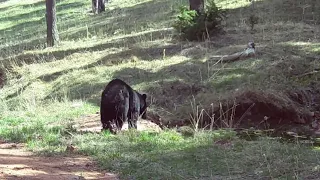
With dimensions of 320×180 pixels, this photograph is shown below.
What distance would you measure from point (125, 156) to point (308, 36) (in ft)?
33.1

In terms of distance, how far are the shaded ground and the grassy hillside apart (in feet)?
0.96

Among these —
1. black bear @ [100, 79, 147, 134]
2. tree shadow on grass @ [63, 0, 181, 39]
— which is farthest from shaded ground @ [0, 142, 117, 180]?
tree shadow on grass @ [63, 0, 181, 39]

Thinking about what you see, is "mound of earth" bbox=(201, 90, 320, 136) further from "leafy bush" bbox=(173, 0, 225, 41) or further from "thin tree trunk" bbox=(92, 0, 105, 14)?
"thin tree trunk" bbox=(92, 0, 105, 14)

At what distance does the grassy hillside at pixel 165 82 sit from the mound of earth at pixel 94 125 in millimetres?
294

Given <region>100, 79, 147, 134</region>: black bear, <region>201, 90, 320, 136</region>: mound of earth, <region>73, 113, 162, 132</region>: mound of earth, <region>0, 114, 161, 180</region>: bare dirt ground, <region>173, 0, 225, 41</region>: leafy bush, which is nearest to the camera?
<region>0, 114, 161, 180</region>: bare dirt ground

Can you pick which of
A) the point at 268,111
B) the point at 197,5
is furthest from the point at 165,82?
the point at 197,5

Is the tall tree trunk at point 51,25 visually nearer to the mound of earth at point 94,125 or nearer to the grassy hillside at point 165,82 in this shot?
the grassy hillside at point 165,82

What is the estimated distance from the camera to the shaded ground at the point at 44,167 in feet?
21.0

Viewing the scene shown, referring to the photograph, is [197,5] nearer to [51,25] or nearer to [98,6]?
[51,25]

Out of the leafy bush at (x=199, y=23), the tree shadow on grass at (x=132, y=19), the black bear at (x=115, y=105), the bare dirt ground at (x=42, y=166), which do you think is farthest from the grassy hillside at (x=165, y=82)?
the black bear at (x=115, y=105)

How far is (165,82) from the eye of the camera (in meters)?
13.3

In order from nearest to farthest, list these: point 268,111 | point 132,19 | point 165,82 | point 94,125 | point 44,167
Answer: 1. point 44,167
2. point 94,125
3. point 268,111
4. point 165,82
5. point 132,19

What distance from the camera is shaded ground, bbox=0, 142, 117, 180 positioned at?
6.41m

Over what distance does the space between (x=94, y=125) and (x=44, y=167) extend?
11.7ft
